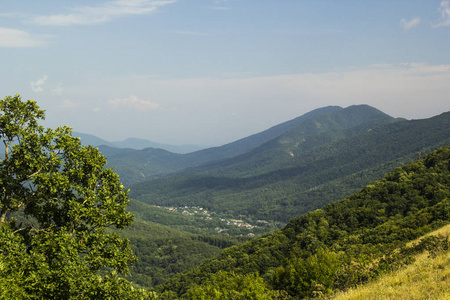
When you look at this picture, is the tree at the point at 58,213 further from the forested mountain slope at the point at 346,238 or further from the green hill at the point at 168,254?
the green hill at the point at 168,254

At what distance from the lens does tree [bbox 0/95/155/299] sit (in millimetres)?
12117

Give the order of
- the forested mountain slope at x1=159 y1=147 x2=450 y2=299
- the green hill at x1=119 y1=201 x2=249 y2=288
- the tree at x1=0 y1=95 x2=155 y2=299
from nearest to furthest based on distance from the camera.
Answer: the tree at x1=0 y1=95 x2=155 y2=299 < the forested mountain slope at x1=159 y1=147 x2=450 y2=299 < the green hill at x1=119 y1=201 x2=249 y2=288

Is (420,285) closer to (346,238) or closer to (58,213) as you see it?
(58,213)

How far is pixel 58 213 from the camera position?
577 inches

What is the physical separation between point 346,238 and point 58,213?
49635 millimetres

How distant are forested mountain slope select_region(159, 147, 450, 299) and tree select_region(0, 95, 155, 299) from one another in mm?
19291

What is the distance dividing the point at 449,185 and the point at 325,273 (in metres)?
A: 51.0

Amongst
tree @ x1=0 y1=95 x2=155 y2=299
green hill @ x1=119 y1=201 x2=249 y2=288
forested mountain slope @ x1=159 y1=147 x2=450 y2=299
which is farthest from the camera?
green hill @ x1=119 y1=201 x2=249 y2=288

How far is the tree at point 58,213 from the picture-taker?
1212cm

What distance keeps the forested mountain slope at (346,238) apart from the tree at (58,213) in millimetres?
19291

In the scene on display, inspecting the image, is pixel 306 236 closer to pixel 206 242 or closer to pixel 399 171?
pixel 399 171

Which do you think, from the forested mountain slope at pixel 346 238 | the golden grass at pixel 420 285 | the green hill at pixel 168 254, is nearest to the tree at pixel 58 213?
the golden grass at pixel 420 285

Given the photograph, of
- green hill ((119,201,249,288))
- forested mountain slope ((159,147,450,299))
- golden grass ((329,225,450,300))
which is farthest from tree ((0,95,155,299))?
green hill ((119,201,249,288))

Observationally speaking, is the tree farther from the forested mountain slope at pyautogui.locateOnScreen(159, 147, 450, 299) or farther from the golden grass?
the forested mountain slope at pyautogui.locateOnScreen(159, 147, 450, 299)
